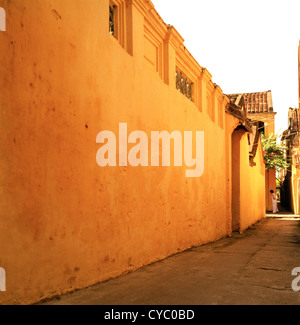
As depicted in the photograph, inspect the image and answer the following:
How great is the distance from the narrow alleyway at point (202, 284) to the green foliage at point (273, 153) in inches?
917

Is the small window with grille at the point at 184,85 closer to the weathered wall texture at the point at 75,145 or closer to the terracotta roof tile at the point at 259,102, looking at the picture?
the weathered wall texture at the point at 75,145

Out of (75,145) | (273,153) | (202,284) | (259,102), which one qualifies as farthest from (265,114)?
(75,145)

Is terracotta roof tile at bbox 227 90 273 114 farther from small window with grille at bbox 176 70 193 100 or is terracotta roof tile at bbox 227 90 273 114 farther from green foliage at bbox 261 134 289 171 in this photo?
small window with grille at bbox 176 70 193 100

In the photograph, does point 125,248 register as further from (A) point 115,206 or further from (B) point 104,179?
(B) point 104,179

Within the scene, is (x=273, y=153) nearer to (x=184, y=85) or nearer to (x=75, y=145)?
(x=184, y=85)

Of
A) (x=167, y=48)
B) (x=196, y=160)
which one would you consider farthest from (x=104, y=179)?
(x=196, y=160)

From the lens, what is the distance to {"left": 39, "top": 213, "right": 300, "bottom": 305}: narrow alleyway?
404 cm

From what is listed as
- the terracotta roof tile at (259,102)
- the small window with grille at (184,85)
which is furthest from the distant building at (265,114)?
the small window with grille at (184,85)

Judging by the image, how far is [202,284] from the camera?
4902 mm

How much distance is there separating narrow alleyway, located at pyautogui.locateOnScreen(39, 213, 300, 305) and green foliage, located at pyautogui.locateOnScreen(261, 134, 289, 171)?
23299 millimetres

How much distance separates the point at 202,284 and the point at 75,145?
2402 mm

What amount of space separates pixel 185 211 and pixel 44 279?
4773 millimetres

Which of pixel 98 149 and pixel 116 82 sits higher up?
pixel 116 82
